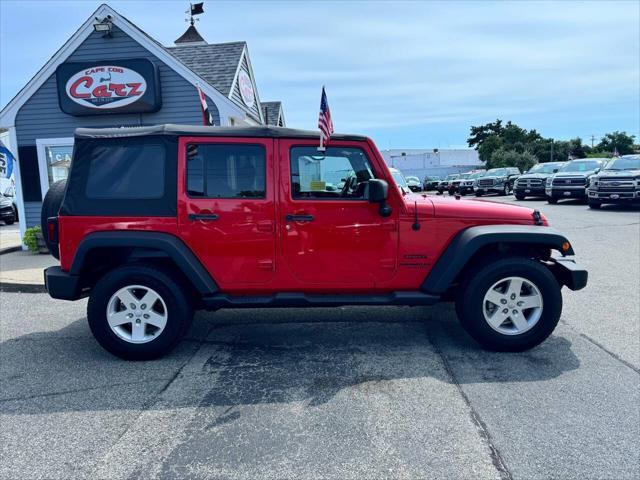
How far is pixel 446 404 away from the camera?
10.3ft

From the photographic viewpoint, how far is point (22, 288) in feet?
21.6

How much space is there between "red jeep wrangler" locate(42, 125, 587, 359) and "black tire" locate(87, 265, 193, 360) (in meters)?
0.01

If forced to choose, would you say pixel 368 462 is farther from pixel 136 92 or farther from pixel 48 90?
pixel 48 90

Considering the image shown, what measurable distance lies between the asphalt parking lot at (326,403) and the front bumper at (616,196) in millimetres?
12682

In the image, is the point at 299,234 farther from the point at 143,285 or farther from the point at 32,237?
the point at 32,237

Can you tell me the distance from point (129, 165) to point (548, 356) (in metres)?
4.03

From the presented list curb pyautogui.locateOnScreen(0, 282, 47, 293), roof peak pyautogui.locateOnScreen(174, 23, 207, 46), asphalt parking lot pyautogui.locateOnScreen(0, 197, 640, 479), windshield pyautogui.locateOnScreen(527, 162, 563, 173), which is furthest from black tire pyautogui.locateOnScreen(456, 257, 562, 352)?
roof peak pyautogui.locateOnScreen(174, 23, 207, 46)

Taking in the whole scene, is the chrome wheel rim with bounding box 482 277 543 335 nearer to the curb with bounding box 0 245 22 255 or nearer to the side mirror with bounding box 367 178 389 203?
the side mirror with bounding box 367 178 389 203

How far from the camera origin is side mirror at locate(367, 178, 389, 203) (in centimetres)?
373

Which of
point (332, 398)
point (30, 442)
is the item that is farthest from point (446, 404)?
point (30, 442)

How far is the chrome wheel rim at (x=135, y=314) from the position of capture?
12.8 feet

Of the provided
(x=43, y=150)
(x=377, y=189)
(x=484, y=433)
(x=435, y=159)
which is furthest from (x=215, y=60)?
(x=435, y=159)

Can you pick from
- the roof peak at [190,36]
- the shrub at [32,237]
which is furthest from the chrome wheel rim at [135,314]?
the roof peak at [190,36]

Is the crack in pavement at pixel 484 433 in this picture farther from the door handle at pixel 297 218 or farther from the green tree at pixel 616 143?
the green tree at pixel 616 143
